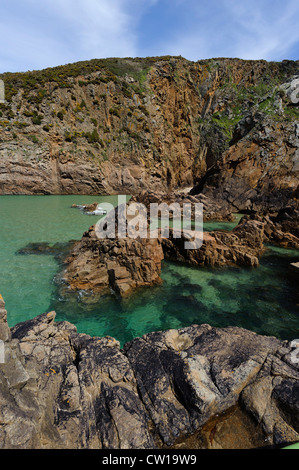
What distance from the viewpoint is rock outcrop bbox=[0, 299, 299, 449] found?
3154 millimetres

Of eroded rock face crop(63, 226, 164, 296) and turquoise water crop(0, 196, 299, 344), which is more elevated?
eroded rock face crop(63, 226, 164, 296)

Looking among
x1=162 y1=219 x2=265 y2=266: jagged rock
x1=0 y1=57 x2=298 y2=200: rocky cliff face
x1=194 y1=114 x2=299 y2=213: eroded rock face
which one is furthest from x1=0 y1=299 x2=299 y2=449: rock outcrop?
x1=0 y1=57 x2=298 y2=200: rocky cliff face

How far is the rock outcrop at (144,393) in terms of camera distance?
315cm

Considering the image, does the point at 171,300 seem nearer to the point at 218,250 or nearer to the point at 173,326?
the point at 173,326

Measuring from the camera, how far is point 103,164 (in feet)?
140

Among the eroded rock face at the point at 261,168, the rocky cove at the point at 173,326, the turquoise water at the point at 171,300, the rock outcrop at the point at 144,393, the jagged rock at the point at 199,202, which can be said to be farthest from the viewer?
the eroded rock face at the point at 261,168

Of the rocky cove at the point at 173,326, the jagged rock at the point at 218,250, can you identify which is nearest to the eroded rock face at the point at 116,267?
the rocky cove at the point at 173,326

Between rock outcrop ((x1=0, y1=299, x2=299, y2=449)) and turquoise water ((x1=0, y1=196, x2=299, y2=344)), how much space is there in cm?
299

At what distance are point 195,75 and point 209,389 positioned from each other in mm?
67753

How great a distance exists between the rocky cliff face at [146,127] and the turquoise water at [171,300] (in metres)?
19.8

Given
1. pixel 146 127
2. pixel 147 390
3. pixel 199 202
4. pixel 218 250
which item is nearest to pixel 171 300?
pixel 218 250

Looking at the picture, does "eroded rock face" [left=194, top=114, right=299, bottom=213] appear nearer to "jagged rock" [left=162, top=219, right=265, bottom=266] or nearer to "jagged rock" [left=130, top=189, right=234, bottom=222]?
"jagged rock" [left=130, top=189, right=234, bottom=222]

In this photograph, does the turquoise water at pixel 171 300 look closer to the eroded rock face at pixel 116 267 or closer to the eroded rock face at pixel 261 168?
the eroded rock face at pixel 116 267
